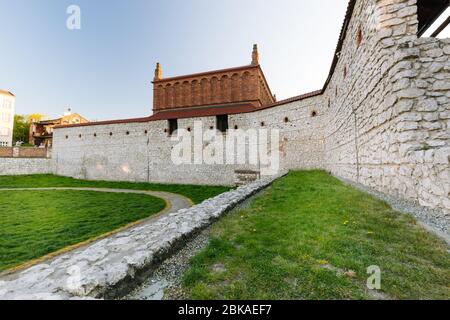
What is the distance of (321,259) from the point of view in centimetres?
237

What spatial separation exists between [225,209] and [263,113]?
15.5m

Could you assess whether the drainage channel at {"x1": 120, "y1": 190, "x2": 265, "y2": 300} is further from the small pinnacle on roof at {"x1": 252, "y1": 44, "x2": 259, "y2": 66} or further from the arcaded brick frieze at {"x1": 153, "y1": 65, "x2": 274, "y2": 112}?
the small pinnacle on roof at {"x1": 252, "y1": 44, "x2": 259, "y2": 66}

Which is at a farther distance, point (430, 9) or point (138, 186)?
point (138, 186)

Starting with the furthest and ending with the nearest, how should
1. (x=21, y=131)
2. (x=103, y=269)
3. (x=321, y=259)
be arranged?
1. (x=21, y=131)
2. (x=321, y=259)
3. (x=103, y=269)

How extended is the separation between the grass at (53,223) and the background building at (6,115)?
3957 centimetres

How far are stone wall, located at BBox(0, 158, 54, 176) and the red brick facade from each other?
1689 centimetres

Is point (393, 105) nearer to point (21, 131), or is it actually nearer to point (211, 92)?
point (211, 92)

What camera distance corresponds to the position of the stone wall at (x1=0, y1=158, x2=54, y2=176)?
87.9 ft

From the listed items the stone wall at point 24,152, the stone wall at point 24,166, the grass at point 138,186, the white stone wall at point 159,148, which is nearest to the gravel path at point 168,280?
the grass at point 138,186

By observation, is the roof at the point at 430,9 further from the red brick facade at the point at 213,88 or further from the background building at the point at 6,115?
the background building at the point at 6,115

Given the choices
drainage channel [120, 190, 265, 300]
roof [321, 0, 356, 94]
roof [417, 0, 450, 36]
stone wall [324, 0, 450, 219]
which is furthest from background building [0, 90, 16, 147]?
roof [417, 0, 450, 36]

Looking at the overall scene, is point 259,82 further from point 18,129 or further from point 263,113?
point 18,129

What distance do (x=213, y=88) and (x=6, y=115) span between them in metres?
41.0

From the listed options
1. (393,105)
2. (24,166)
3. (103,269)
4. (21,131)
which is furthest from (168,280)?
(21,131)
